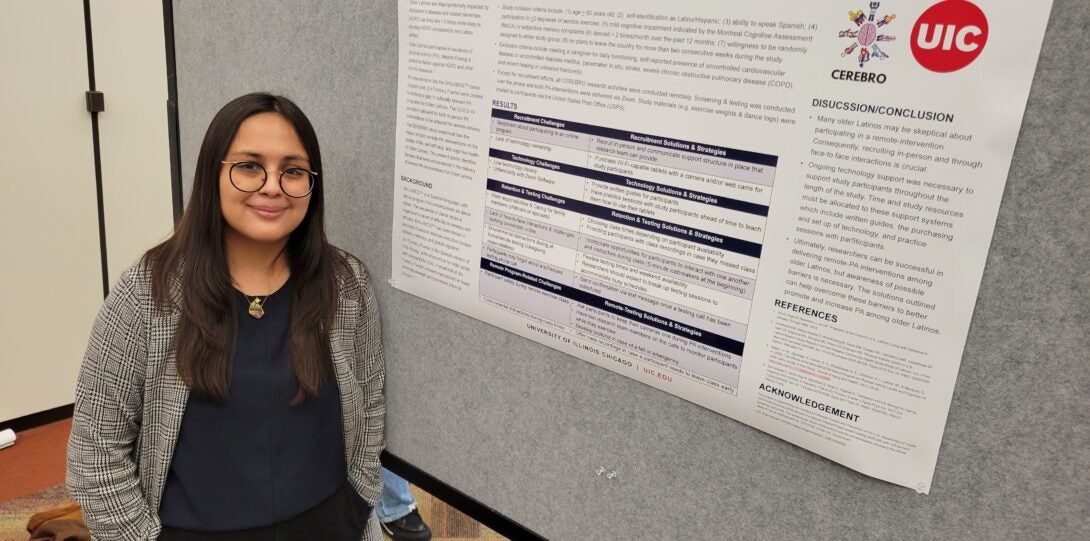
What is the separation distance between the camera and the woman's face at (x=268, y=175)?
87 cm

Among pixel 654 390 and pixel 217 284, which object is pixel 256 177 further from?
pixel 654 390

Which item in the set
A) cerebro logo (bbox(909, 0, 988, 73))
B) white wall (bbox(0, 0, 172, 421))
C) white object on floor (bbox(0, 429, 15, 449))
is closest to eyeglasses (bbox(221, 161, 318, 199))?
cerebro logo (bbox(909, 0, 988, 73))

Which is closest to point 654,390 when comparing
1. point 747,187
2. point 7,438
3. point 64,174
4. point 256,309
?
point 747,187

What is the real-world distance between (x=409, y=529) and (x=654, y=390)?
4.00 feet

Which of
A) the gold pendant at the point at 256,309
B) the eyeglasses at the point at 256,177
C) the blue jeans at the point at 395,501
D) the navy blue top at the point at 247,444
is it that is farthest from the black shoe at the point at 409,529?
the eyeglasses at the point at 256,177

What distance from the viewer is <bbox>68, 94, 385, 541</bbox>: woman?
2.88 feet

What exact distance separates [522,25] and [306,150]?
1.15ft

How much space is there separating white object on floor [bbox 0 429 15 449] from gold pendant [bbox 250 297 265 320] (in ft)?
5.91

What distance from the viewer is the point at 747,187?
0.63 meters

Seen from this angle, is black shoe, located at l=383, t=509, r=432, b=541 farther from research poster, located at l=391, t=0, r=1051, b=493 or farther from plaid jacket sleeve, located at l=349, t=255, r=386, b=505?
research poster, located at l=391, t=0, r=1051, b=493

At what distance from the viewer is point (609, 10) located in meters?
0.70

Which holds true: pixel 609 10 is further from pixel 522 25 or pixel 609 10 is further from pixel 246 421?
pixel 246 421

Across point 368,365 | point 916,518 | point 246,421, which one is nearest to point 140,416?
point 246,421

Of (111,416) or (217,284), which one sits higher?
(217,284)
